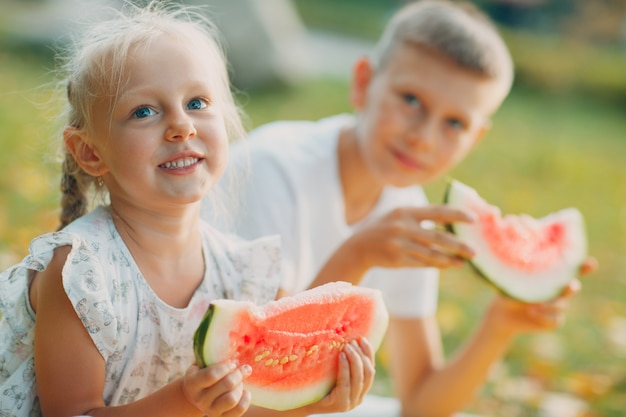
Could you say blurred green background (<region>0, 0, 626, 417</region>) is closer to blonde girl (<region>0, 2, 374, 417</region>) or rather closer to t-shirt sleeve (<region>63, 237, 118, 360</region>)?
blonde girl (<region>0, 2, 374, 417</region>)

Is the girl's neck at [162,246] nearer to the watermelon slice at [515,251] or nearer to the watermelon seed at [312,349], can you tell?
the watermelon seed at [312,349]

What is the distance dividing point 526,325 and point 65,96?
153cm

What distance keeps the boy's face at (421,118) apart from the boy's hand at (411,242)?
1.38ft

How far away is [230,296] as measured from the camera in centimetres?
196

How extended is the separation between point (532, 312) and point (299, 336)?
1.06 m

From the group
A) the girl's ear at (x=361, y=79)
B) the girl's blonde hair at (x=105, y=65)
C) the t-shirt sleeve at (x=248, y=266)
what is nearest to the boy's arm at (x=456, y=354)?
the girl's ear at (x=361, y=79)

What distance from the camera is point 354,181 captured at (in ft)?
9.21

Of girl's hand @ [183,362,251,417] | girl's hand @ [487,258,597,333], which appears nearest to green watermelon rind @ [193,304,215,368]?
girl's hand @ [183,362,251,417]

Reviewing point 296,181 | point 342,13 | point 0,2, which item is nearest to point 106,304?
point 296,181

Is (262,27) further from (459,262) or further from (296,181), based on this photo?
(459,262)

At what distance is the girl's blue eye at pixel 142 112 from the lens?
5.54 feet

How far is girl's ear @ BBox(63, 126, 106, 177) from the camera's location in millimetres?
1754

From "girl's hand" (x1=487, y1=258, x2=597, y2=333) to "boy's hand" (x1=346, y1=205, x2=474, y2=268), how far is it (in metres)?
0.47

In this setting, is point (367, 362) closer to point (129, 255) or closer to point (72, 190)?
point (129, 255)
